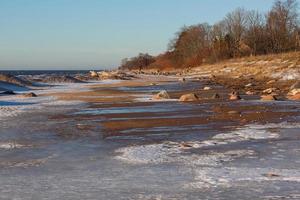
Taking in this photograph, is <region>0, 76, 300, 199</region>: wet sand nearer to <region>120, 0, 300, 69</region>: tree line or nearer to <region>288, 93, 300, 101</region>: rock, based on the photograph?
<region>288, 93, 300, 101</region>: rock

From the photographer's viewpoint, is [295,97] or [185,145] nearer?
[185,145]

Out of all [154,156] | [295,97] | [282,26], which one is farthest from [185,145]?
[282,26]

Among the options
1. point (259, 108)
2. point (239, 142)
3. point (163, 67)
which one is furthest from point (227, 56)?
point (239, 142)

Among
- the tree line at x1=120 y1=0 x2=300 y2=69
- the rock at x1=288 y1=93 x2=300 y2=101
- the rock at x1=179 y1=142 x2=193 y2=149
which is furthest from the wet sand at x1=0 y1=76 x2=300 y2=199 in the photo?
the tree line at x1=120 y1=0 x2=300 y2=69

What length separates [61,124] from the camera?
17500mm

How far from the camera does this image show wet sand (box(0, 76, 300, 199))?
8.12 m

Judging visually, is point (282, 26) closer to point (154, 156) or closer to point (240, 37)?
point (240, 37)

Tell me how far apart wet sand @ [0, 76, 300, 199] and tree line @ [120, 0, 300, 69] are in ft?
229

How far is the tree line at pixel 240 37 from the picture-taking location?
90375 millimetres

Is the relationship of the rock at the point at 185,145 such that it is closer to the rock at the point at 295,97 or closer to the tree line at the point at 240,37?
the rock at the point at 295,97

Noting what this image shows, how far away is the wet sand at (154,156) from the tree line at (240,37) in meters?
69.8

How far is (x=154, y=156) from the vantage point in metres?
11.1

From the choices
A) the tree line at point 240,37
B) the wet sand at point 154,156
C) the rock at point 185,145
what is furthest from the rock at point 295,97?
the tree line at point 240,37

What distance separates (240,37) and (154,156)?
Answer: 313 ft
